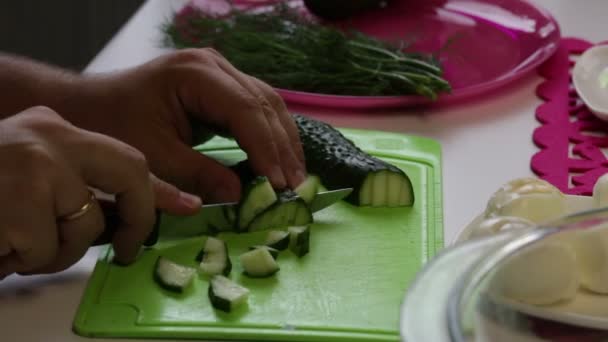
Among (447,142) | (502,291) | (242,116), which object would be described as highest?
(502,291)

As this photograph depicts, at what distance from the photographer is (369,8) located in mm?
2150

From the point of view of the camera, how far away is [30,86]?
1564mm

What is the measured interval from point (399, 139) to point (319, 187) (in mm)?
217

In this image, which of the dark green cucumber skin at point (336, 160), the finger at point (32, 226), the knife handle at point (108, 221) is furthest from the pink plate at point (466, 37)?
the finger at point (32, 226)

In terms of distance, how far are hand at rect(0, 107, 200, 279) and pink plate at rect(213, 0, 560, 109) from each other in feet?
1.89

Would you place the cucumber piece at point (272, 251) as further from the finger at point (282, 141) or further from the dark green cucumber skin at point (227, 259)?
the finger at point (282, 141)

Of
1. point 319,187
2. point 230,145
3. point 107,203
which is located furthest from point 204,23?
point 107,203

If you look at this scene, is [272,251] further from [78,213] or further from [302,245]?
[78,213]

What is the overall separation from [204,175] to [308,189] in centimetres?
15

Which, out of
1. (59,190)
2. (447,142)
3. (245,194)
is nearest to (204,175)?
(245,194)

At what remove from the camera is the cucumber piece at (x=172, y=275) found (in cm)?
122

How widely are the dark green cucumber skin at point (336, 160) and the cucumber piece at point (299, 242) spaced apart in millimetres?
144

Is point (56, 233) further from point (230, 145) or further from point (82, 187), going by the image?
point (230, 145)

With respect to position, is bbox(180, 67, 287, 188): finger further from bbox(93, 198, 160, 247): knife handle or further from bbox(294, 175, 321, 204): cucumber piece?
bbox(93, 198, 160, 247): knife handle
